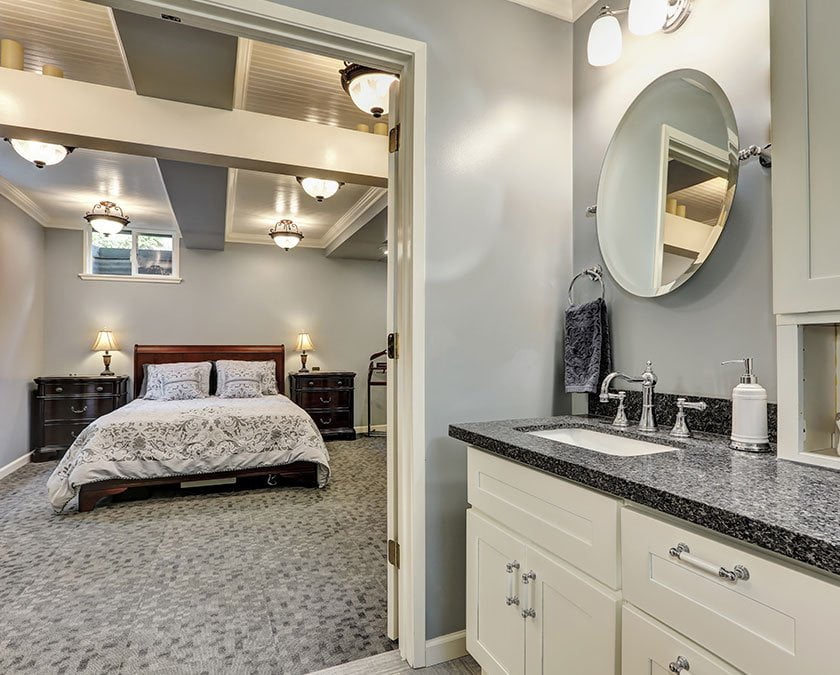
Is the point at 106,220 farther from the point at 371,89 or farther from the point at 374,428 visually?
the point at 374,428

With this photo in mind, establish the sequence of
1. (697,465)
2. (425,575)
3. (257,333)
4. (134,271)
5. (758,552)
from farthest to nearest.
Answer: (257,333) < (134,271) < (425,575) < (697,465) < (758,552)

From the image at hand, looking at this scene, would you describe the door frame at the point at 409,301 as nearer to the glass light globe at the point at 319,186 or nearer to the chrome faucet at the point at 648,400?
the chrome faucet at the point at 648,400

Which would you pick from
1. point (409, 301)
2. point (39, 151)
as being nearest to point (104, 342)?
point (39, 151)

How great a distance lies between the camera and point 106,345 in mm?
5727

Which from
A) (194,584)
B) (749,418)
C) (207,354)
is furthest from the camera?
(207,354)

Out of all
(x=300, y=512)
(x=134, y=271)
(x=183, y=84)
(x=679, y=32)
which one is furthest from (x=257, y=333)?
(x=679, y=32)

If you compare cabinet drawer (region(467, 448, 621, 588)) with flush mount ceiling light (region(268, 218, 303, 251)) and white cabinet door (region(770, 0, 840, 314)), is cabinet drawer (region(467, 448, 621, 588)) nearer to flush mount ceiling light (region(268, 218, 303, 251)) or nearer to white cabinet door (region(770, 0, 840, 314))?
white cabinet door (region(770, 0, 840, 314))

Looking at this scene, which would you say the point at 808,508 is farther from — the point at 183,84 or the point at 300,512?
the point at 300,512

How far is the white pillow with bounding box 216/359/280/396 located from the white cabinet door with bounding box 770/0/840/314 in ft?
18.0

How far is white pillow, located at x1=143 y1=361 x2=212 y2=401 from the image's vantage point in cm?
541

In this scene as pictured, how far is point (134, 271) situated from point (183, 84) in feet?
13.8

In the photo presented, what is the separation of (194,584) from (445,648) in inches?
54.9

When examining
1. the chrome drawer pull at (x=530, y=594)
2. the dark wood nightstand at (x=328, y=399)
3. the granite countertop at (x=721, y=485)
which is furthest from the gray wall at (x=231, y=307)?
the chrome drawer pull at (x=530, y=594)

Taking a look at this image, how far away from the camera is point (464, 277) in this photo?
190cm
